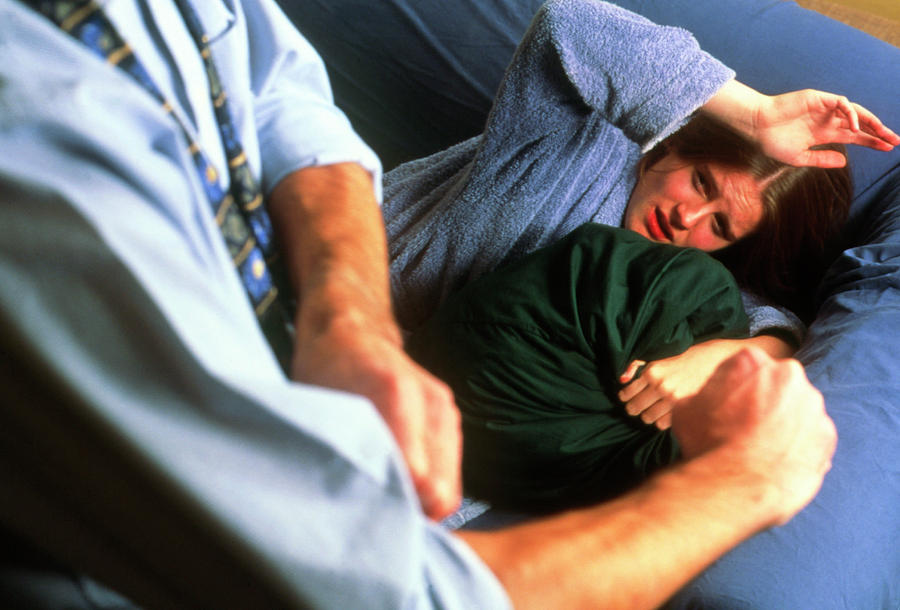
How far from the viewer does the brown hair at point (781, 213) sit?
1049 millimetres

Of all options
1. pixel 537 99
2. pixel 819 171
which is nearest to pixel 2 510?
pixel 537 99

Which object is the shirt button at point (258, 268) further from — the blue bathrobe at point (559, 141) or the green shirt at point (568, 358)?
the blue bathrobe at point (559, 141)

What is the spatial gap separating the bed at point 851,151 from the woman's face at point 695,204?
14cm

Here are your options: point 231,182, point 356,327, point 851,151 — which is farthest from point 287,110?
point 851,151

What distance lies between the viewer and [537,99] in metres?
1.01

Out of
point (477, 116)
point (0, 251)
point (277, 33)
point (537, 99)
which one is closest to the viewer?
point (0, 251)

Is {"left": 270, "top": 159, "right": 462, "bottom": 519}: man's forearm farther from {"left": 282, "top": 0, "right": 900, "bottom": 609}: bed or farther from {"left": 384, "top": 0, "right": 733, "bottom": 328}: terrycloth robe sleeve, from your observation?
{"left": 384, "top": 0, "right": 733, "bottom": 328}: terrycloth robe sleeve

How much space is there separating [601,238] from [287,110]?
1.31 feet

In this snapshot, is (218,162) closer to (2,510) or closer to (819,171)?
(2,510)

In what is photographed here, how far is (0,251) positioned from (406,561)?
17cm

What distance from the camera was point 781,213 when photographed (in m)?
1.08

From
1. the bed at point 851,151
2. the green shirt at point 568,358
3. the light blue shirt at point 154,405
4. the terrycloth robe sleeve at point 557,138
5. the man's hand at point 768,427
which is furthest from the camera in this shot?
the terrycloth robe sleeve at point 557,138

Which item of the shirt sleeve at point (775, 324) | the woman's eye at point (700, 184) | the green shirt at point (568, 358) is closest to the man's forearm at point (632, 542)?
the green shirt at point (568, 358)

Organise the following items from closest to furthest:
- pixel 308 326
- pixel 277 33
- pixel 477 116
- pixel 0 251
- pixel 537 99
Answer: pixel 0 251, pixel 308 326, pixel 277 33, pixel 537 99, pixel 477 116
